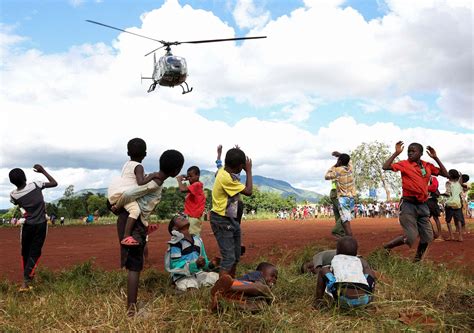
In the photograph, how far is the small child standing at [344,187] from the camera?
7.97m

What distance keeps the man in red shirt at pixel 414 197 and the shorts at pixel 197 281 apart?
9.59ft

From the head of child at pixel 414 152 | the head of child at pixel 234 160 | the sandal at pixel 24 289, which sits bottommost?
the sandal at pixel 24 289

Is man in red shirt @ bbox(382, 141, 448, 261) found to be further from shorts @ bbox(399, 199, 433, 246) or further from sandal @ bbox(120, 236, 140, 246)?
sandal @ bbox(120, 236, 140, 246)

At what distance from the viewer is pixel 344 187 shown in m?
8.05

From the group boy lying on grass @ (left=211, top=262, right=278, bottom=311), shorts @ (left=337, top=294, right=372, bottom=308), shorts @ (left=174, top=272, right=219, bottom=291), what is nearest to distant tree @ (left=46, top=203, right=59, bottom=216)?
shorts @ (left=174, top=272, right=219, bottom=291)

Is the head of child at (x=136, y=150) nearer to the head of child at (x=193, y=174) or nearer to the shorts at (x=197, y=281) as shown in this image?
the shorts at (x=197, y=281)

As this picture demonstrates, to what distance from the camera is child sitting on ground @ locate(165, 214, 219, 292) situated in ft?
16.0

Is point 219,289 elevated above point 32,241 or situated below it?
below

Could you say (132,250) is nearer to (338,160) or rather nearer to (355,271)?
(355,271)

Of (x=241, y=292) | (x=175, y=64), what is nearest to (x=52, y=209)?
(x=175, y=64)

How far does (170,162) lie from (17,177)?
2740 mm

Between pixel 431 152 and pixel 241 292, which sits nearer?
pixel 241 292

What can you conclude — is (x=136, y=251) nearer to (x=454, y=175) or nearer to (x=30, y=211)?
(x=30, y=211)

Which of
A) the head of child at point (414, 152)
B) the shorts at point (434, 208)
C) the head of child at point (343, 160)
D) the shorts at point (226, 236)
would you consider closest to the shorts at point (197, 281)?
the shorts at point (226, 236)
